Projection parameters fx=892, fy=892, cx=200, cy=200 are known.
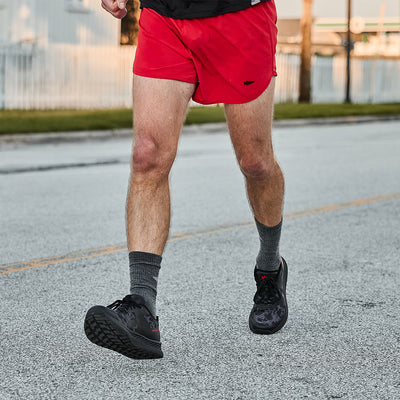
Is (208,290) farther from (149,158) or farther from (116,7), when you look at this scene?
(116,7)

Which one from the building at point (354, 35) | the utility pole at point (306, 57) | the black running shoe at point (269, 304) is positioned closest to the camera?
the black running shoe at point (269, 304)

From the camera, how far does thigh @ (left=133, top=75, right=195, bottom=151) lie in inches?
141

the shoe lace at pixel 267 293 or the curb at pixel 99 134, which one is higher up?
the shoe lace at pixel 267 293

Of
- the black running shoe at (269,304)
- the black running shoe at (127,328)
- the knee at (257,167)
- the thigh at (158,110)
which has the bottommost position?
the black running shoe at (269,304)

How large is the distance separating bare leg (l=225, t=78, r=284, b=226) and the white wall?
26.4 m

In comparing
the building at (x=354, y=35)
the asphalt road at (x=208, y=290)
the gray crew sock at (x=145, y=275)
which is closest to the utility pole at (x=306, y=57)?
the asphalt road at (x=208, y=290)

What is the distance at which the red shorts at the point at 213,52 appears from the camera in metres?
3.61

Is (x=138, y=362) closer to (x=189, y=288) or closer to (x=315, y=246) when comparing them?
(x=189, y=288)

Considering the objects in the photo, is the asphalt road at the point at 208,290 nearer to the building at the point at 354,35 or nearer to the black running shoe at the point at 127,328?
the black running shoe at the point at 127,328

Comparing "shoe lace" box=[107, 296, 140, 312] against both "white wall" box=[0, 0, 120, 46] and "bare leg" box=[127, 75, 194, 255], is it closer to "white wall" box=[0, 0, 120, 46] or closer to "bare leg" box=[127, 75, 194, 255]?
"bare leg" box=[127, 75, 194, 255]

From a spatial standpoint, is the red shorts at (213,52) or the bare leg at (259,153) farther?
the bare leg at (259,153)

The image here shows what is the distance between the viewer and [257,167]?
3857mm

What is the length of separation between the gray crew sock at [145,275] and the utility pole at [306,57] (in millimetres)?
27747

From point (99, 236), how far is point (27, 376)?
3064 millimetres
